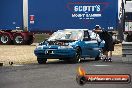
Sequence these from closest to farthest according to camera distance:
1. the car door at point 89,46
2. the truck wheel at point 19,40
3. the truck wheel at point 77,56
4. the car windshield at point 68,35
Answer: the truck wheel at point 77,56 → the car windshield at point 68,35 → the car door at point 89,46 → the truck wheel at point 19,40

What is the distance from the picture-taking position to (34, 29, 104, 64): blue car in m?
16.5

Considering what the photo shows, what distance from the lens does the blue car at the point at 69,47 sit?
16547 millimetres

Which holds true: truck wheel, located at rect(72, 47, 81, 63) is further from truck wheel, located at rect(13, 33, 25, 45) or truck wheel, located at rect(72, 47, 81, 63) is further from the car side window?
truck wheel, located at rect(13, 33, 25, 45)

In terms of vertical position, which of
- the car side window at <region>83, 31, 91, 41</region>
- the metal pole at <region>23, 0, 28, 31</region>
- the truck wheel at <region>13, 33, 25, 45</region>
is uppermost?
the metal pole at <region>23, 0, 28, 31</region>

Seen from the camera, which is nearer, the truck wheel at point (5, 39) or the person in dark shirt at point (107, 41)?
the person in dark shirt at point (107, 41)

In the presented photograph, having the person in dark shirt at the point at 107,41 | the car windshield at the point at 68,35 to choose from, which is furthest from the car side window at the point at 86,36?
the person in dark shirt at the point at 107,41

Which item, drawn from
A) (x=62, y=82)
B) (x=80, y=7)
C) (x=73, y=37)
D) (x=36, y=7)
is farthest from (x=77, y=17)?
(x=62, y=82)

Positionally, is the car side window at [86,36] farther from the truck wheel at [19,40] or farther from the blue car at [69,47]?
the truck wheel at [19,40]

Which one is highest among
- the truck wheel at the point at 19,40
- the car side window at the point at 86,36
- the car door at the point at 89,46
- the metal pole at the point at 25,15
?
the metal pole at the point at 25,15

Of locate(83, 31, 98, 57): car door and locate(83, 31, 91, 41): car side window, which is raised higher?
locate(83, 31, 91, 41): car side window

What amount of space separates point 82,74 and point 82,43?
14.3 metres

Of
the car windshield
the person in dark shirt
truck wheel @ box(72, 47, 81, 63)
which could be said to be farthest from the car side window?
truck wheel @ box(72, 47, 81, 63)

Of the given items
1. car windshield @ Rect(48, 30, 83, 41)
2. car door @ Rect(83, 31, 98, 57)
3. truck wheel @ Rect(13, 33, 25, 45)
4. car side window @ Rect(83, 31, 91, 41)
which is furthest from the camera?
truck wheel @ Rect(13, 33, 25, 45)

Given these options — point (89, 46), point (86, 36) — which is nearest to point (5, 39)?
point (86, 36)
